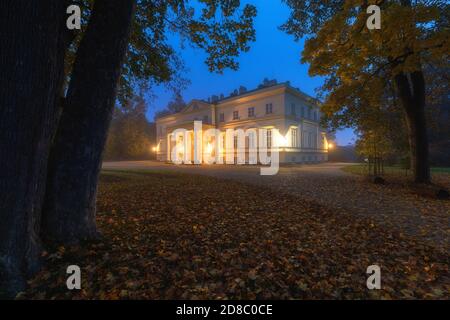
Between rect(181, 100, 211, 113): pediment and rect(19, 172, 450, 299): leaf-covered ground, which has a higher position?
rect(181, 100, 211, 113): pediment

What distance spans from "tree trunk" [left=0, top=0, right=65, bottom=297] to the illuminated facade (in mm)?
24598

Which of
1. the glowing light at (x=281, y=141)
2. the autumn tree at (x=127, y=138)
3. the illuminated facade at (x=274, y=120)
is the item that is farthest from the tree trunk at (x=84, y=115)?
the autumn tree at (x=127, y=138)

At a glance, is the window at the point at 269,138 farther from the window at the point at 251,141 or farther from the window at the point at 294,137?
the window at the point at 294,137

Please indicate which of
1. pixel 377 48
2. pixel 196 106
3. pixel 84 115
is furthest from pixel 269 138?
pixel 84 115

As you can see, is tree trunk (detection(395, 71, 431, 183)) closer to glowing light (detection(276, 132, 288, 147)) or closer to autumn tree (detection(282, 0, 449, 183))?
autumn tree (detection(282, 0, 449, 183))

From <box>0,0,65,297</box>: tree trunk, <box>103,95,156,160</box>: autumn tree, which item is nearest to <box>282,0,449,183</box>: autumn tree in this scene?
<box>0,0,65,297</box>: tree trunk

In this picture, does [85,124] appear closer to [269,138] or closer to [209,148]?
[269,138]

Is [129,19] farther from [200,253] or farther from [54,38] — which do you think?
[200,253]

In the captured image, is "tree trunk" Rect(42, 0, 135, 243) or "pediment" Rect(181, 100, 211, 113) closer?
"tree trunk" Rect(42, 0, 135, 243)

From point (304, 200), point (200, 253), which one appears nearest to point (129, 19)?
point (200, 253)

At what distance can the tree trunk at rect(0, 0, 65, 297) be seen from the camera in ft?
7.04

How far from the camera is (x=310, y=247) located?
11.2 ft

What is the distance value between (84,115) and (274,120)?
25.7 metres

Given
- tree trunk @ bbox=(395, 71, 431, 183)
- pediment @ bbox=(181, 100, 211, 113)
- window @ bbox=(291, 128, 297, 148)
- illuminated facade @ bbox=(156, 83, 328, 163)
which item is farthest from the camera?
pediment @ bbox=(181, 100, 211, 113)
